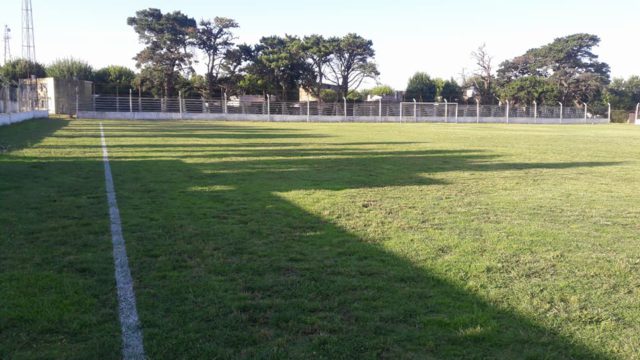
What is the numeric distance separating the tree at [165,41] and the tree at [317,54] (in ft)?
43.1

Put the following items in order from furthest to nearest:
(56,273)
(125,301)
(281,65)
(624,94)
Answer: (624,94), (281,65), (56,273), (125,301)

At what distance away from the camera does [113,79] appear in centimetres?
6388

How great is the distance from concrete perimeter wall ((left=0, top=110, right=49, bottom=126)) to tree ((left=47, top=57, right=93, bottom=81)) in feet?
82.0

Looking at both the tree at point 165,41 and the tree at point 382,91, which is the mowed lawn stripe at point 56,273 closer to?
the tree at point 165,41

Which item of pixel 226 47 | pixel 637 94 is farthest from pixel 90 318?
pixel 637 94

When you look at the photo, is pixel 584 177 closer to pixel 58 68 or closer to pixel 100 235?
pixel 100 235

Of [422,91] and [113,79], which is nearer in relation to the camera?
[113,79]

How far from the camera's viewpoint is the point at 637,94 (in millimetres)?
80562

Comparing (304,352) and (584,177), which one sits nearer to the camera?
(304,352)

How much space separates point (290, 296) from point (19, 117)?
1321 inches

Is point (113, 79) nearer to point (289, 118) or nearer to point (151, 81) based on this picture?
point (151, 81)

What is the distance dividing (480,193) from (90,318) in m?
6.89

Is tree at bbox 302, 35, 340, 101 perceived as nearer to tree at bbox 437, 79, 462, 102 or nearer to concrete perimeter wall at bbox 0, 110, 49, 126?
tree at bbox 437, 79, 462, 102

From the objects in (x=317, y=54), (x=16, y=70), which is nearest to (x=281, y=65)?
(x=317, y=54)
